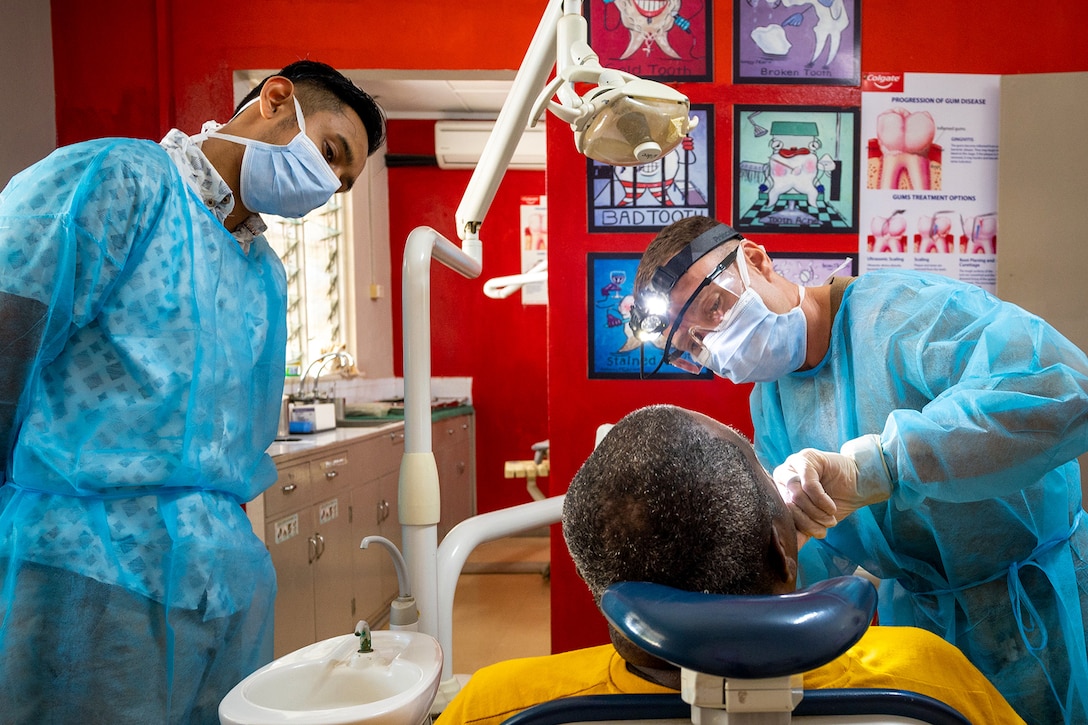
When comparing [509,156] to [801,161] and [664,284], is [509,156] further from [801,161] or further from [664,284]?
[801,161]

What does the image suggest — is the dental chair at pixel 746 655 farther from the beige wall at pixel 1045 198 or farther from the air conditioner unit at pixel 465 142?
the air conditioner unit at pixel 465 142

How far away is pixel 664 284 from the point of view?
1318mm

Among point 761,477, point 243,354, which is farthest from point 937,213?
point 243,354

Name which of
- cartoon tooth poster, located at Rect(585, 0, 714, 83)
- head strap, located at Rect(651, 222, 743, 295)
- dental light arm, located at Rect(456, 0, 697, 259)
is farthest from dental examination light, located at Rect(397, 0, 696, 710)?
cartoon tooth poster, located at Rect(585, 0, 714, 83)

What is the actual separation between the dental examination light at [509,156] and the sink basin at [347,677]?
0.46ft

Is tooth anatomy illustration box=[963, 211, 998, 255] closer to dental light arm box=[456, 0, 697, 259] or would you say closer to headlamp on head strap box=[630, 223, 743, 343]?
headlamp on head strap box=[630, 223, 743, 343]

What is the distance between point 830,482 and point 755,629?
1.65ft

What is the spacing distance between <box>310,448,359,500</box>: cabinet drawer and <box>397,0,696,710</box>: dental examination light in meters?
1.65

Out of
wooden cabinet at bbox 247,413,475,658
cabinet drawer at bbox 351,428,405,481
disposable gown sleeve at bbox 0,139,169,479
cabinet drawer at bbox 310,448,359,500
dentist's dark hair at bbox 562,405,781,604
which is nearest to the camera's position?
dentist's dark hair at bbox 562,405,781,604

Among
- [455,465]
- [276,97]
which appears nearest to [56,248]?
[276,97]

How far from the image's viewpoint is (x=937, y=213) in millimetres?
2207

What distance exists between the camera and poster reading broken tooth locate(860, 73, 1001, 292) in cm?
220

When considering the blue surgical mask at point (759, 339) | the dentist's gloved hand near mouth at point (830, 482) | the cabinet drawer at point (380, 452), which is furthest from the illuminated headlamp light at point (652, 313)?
the cabinet drawer at point (380, 452)

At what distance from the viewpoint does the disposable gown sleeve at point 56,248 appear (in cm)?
98
